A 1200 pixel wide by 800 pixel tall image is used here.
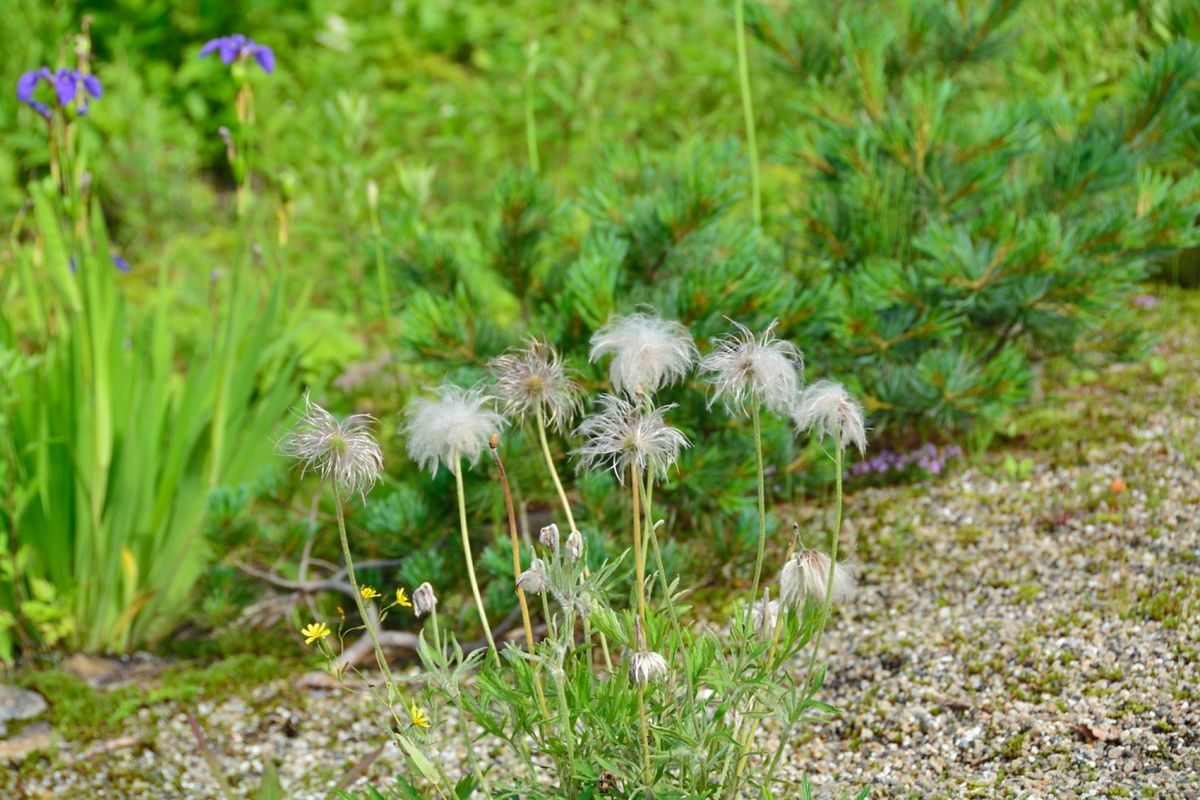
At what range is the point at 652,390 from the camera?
5.82 feet

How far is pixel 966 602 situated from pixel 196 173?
5.42m

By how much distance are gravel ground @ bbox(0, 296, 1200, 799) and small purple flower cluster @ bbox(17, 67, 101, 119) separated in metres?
1.36

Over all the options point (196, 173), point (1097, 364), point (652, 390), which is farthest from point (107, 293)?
point (196, 173)

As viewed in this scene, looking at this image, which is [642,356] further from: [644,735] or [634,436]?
[644,735]

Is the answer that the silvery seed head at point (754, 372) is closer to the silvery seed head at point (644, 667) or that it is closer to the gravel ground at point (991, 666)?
the silvery seed head at point (644, 667)

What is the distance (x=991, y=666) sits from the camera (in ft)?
8.12

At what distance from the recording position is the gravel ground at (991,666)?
222 centimetres

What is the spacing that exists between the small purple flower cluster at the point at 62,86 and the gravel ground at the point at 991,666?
4.46 ft

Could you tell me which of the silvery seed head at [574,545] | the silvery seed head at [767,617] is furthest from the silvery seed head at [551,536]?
the silvery seed head at [767,617]

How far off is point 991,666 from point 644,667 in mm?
1138

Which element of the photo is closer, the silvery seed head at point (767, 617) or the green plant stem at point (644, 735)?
the green plant stem at point (644, 735)

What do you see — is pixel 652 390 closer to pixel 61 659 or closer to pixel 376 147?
pixel 61 659

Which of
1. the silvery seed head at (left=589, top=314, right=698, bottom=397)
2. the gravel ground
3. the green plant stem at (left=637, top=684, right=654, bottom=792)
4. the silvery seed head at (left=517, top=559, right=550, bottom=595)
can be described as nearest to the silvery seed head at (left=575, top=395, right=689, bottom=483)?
the silvery seed head at (left=589, top=314, right=698, bottom=397)

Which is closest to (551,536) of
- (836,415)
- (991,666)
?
(836,415)
